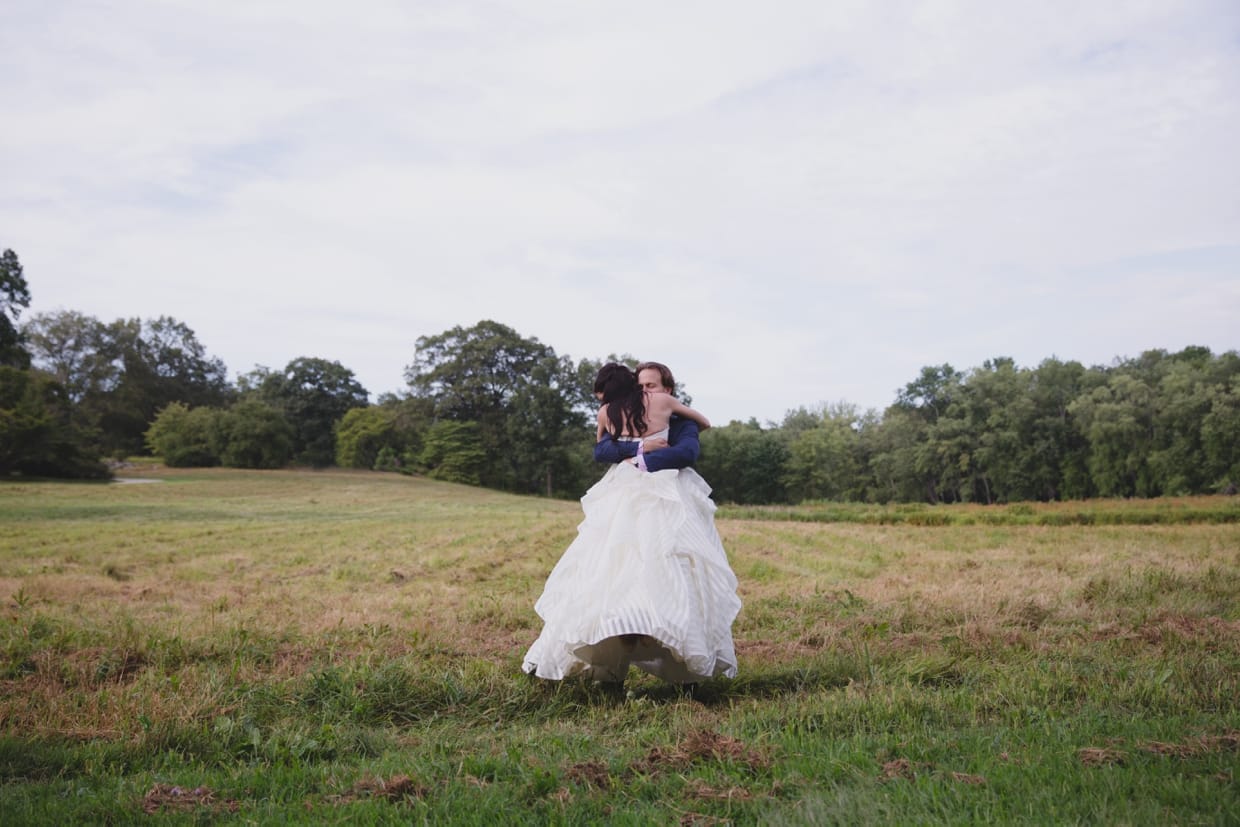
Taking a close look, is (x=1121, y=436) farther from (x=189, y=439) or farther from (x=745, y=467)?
(x=189, y=439)

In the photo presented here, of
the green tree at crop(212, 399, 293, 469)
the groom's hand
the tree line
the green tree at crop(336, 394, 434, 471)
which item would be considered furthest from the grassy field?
the green tree at crop(336, 394, 434, 471)

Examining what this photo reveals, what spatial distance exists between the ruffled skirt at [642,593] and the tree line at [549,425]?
50053 millimetres

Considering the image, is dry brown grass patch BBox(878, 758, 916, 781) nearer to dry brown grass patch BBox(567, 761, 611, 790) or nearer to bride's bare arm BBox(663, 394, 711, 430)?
dry brown grass patch BBox(567, 761, 611, 790)

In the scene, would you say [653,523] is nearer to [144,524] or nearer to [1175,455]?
[144,524]

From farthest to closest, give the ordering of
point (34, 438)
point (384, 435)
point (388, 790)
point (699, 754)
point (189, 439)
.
A: point (384, 435) < point (189, 439) < point (34, 438) < point (699, 754) < point (388, 790)

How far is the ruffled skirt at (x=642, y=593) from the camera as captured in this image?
210 inches

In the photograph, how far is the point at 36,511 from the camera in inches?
1050

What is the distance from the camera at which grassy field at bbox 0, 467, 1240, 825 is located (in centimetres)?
348

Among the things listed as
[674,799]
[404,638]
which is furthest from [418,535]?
[674,799]

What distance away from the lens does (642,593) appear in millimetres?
5395

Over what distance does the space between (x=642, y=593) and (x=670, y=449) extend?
3.98ft

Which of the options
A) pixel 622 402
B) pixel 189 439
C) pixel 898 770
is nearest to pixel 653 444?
pixel 622 402

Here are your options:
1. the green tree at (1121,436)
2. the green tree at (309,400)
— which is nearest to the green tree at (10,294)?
the green tree at (309,400)

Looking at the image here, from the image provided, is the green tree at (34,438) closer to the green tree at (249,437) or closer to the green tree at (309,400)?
the green tree at (249,437)
